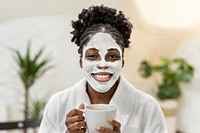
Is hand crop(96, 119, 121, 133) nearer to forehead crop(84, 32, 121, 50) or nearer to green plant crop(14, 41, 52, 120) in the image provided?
forehead crop(84, 32, 121, 50)

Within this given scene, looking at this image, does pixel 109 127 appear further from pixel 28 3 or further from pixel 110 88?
pixel 28 3

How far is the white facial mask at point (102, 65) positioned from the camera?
651mm

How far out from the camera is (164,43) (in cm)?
272

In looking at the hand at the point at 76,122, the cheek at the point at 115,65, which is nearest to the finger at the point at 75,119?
the hand at the point at 76,122

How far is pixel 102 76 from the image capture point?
66 centimetres

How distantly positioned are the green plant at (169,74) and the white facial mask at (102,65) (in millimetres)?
1980

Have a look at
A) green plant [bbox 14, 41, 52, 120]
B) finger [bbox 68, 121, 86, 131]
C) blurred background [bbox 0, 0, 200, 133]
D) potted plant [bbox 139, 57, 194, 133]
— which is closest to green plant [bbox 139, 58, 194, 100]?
potted plant [bbox 139, 57, 194, 133]

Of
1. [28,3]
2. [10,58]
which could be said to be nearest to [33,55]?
[10,58]

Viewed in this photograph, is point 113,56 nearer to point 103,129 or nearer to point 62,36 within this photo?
point 103,129

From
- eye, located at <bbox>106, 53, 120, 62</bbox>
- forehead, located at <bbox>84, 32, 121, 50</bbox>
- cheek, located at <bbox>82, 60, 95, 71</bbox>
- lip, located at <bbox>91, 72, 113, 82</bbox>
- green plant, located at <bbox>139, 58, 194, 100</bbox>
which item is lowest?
green plant, located at <bbox>139, 58, 194, 100</bbox>

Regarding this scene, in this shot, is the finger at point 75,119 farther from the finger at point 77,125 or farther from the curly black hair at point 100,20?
the curly black hair at point 100,20

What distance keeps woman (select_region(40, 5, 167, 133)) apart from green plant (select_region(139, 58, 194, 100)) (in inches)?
76.3

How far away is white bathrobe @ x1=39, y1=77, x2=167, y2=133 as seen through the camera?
27.1 inches

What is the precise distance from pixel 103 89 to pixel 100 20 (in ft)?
0.40
